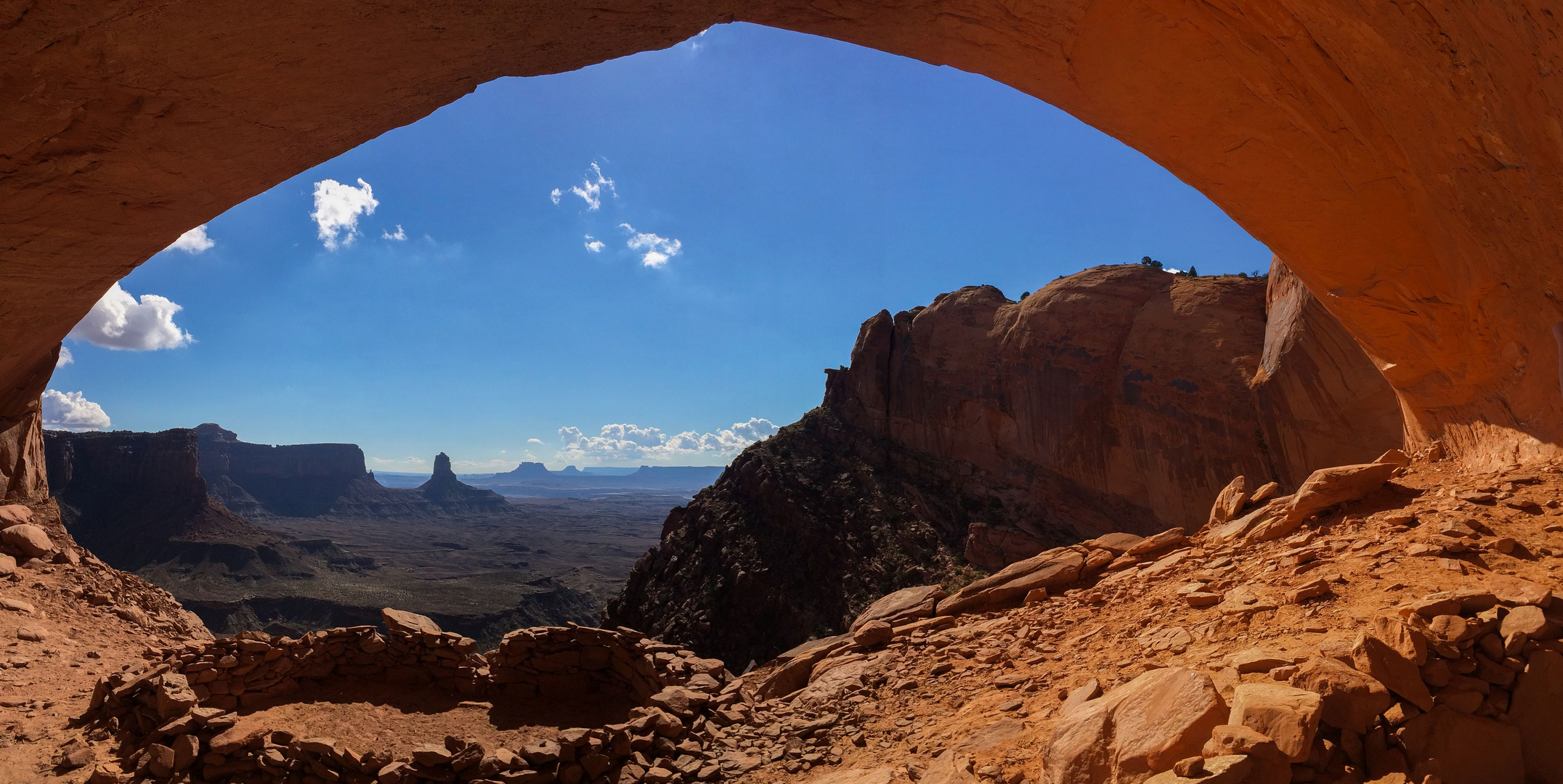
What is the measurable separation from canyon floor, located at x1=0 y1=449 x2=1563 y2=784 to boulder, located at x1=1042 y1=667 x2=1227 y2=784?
0.18 metres

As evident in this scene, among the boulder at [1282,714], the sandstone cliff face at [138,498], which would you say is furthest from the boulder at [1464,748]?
the sandstone cliff face at [138,498]

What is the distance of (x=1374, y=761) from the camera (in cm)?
315

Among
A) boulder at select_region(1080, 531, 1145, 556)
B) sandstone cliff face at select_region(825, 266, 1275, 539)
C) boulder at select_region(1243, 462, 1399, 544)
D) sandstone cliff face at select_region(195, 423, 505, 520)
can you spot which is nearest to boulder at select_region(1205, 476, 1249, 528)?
boulder at select_region(1080, 531, 1145, 556)

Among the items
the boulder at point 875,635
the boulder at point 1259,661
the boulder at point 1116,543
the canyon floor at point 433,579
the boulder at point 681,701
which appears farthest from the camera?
the canyon floor at point 433,579

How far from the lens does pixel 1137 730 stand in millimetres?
3533

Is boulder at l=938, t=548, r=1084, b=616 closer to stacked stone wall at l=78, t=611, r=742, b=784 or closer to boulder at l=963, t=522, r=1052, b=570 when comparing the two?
stacked stone wall at l=78, t=611, r=742, b=784

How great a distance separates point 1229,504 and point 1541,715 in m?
4.89

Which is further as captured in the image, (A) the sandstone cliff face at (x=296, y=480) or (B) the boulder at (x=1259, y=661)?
(A) the sandstone cliff face at (x=296, y=480)

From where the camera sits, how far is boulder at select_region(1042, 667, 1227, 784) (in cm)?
331

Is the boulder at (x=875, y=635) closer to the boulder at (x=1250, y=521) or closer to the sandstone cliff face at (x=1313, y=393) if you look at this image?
the boulder at (x=1250, y=521)

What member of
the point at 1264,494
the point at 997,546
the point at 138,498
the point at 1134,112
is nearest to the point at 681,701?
the point at 1264,494

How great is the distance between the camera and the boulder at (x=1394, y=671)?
3.24m

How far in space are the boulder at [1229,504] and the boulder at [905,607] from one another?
337 centimetres

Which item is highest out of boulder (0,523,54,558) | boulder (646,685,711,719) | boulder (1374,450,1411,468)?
boulder (1374,450,1411,468)
